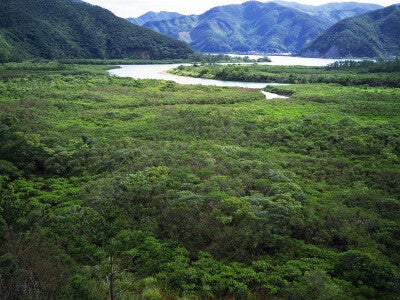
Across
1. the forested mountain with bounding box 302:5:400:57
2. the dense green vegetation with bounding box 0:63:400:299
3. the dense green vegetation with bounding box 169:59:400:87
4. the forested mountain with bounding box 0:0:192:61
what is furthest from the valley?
the forested mountain with bounding box 302:5:400:57

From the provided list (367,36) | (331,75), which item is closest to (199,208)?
(331,75)

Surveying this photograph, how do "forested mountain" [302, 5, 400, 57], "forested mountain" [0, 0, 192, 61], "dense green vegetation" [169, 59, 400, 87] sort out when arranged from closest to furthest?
1. "dense green vegetation" [169, 59, 400, 87]
2. "forested mountain" [0, 0, 192, 61]
3. "forested mountain" [302, 5, 400, 57]

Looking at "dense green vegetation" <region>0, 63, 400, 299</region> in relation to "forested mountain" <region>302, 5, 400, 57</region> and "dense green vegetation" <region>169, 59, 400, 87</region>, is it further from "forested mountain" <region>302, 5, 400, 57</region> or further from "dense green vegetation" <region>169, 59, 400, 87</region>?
"forested mountain" <region>302, 5, 400, 57</region>

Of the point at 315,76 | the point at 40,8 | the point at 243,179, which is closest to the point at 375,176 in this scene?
the point at 243,179

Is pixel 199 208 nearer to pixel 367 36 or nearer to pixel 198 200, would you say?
pixel 198 200

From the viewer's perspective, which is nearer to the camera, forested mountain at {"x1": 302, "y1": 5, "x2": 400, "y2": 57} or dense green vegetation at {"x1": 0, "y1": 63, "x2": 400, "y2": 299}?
dense green vegetation at {"x1": 0, "y1": 63, "x2": 400, "y2": 299}
